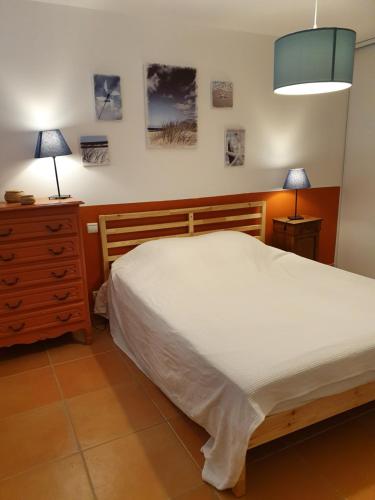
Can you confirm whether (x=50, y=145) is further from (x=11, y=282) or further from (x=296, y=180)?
(x=296, y=180)

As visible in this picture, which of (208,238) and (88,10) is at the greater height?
(88,10)

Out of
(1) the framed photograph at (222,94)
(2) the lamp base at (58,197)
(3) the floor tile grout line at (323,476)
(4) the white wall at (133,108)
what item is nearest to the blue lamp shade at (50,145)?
(4) the white wall at (133,108)

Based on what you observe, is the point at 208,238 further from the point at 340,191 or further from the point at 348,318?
the point at 340,191

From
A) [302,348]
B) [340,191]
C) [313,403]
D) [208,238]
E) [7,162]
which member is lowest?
[313,403]

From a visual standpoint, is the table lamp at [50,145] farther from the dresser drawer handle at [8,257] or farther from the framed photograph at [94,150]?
the dresser drawer handle at [8,257]

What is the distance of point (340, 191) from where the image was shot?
425 centimetres

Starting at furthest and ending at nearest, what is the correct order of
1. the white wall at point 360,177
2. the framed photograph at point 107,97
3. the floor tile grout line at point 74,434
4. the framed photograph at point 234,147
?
the white wall at point 360,177, the framed photograph at point 234,147, the framed photograph at point 107,97, the floor tile grout line at point 74,434

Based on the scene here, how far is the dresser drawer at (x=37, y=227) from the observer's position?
2.44 m

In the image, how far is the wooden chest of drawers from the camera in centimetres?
247

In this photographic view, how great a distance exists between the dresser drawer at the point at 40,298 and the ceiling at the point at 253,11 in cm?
203

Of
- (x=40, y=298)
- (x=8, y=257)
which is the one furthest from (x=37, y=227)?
(x=40, y=298)

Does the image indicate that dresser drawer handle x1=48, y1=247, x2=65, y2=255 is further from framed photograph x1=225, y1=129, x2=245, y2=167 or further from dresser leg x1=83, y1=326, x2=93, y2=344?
framed photograph x1=225, y1=129, x2=245, y2=167

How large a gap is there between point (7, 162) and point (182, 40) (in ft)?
5.67

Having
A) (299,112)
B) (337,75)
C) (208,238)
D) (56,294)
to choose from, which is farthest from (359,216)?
(56,294)
